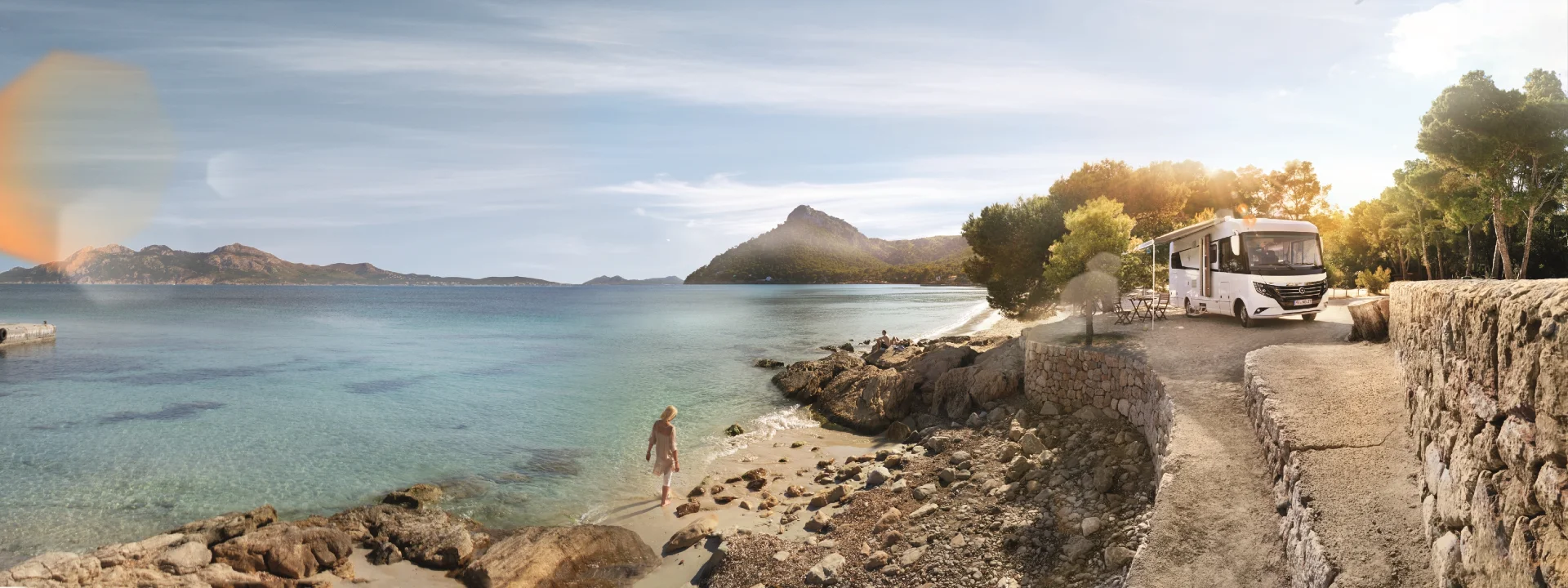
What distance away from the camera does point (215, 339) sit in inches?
2099

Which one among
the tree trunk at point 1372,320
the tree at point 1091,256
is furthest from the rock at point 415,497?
the tree at point 1091,256

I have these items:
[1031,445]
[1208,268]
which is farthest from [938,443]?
[1208,268]

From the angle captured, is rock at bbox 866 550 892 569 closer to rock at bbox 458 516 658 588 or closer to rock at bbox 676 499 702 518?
rock at bbox 458 516 658 588

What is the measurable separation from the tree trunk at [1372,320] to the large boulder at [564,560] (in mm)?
13043

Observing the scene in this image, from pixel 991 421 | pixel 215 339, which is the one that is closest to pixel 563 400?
pixel 991 421

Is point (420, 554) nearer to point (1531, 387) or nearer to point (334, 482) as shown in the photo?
point (334, 482)

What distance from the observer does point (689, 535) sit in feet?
38.3

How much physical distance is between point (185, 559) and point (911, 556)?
1050 centimetres

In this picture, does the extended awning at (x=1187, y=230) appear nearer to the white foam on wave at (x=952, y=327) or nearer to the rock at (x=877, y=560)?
the rock at (x=877, y=560)

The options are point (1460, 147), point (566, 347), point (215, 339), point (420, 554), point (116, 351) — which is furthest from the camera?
point (215, 339)

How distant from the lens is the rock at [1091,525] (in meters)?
9.21

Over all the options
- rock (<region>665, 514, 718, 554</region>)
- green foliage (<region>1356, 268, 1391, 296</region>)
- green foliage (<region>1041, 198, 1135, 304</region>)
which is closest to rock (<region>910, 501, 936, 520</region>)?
rock (<region>665, 514, 718, 554</region>)

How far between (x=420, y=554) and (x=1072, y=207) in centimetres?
3648

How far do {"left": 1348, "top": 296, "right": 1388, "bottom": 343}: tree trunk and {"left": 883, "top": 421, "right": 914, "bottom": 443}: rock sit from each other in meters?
9.40
